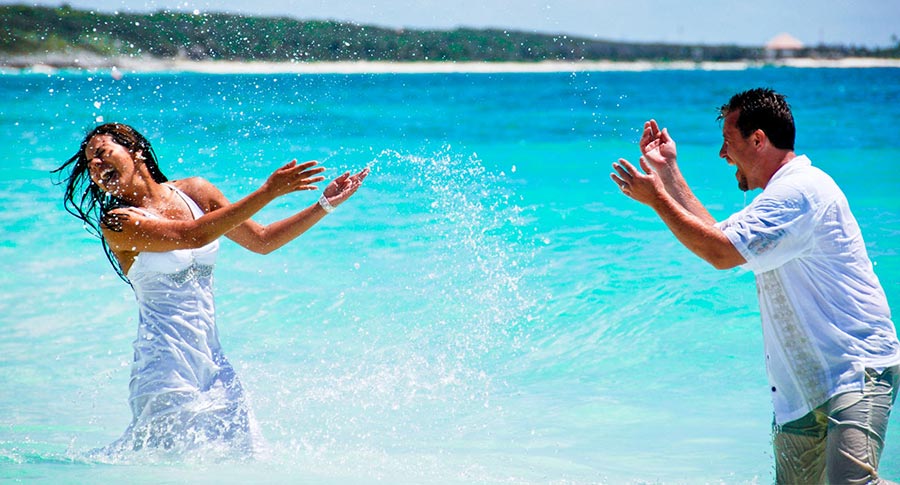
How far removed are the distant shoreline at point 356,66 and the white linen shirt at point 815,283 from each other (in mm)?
79851

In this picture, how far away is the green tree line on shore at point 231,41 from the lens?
2514 inches

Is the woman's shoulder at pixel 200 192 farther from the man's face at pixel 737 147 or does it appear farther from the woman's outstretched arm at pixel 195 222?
the man's face at pixel 737 147

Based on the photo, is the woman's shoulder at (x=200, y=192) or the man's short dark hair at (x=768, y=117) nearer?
the man's short dark hair at (x=768, y=117)

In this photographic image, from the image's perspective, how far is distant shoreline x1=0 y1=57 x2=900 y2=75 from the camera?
287ft

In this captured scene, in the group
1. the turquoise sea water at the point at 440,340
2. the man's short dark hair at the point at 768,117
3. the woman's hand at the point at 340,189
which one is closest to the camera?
the man's short dark hair at the point at 768,117

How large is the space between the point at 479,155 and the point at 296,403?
50.3 ft

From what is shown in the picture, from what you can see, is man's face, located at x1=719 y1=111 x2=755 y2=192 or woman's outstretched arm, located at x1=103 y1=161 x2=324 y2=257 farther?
woman's outstretched arm, located at x1=103 y1=161 x2=324 y2=257

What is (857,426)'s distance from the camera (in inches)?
120

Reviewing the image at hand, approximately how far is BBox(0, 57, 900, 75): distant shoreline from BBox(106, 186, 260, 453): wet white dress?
257ft

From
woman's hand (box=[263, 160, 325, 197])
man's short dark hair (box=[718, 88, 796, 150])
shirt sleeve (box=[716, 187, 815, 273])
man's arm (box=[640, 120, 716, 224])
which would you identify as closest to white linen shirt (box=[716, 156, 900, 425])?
shirt sleeve (box=[716, 187, 815, 273])

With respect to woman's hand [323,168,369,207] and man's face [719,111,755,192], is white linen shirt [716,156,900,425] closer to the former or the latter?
man's face [719,111,755,192]

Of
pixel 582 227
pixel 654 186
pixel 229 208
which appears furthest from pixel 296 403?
pixel 582 227

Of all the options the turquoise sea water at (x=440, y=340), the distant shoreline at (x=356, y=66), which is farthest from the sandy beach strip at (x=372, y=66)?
the turquoise sea water at (x=440, y=340)

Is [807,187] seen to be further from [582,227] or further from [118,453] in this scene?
[582,227]
